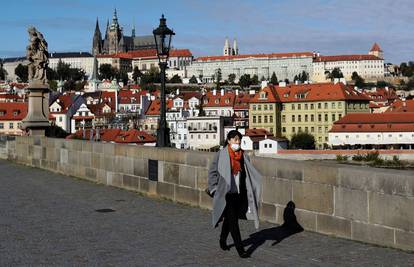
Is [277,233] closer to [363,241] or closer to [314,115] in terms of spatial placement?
[363,241]

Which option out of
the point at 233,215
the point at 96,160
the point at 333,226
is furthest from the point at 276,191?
the point at 96,160

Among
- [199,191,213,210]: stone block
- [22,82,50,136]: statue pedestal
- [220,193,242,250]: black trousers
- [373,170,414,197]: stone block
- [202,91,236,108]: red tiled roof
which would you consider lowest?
[199,191,213,210]: stone block

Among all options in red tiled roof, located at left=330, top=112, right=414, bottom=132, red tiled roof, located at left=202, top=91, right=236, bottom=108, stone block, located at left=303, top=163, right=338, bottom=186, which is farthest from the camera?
red tiled roof, located at left=202, top=91, right=236, bottom=108

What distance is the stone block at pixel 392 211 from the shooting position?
6.66m

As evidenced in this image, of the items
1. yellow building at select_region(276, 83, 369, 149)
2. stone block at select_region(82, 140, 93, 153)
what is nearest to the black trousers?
stone block at select_region(82, 140, 93, 153)

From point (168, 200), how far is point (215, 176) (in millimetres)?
4373

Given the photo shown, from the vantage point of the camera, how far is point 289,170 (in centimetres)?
846

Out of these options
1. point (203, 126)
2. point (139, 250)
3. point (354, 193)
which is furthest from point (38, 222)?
point (203, 126)

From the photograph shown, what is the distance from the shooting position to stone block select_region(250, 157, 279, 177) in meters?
8.77

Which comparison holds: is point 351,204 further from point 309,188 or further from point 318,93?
point 318,93

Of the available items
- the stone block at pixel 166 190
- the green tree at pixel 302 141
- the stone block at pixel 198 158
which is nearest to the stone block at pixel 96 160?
the stone block at pixel 166 190

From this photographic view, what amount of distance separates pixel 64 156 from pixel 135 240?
866 centimetres

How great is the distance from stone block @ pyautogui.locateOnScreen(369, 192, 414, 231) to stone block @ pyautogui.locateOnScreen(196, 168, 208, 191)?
11.4 feet

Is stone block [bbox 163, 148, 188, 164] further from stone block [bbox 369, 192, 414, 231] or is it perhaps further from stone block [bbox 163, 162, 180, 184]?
stone block [bbox 369, 192, 414, 231]
